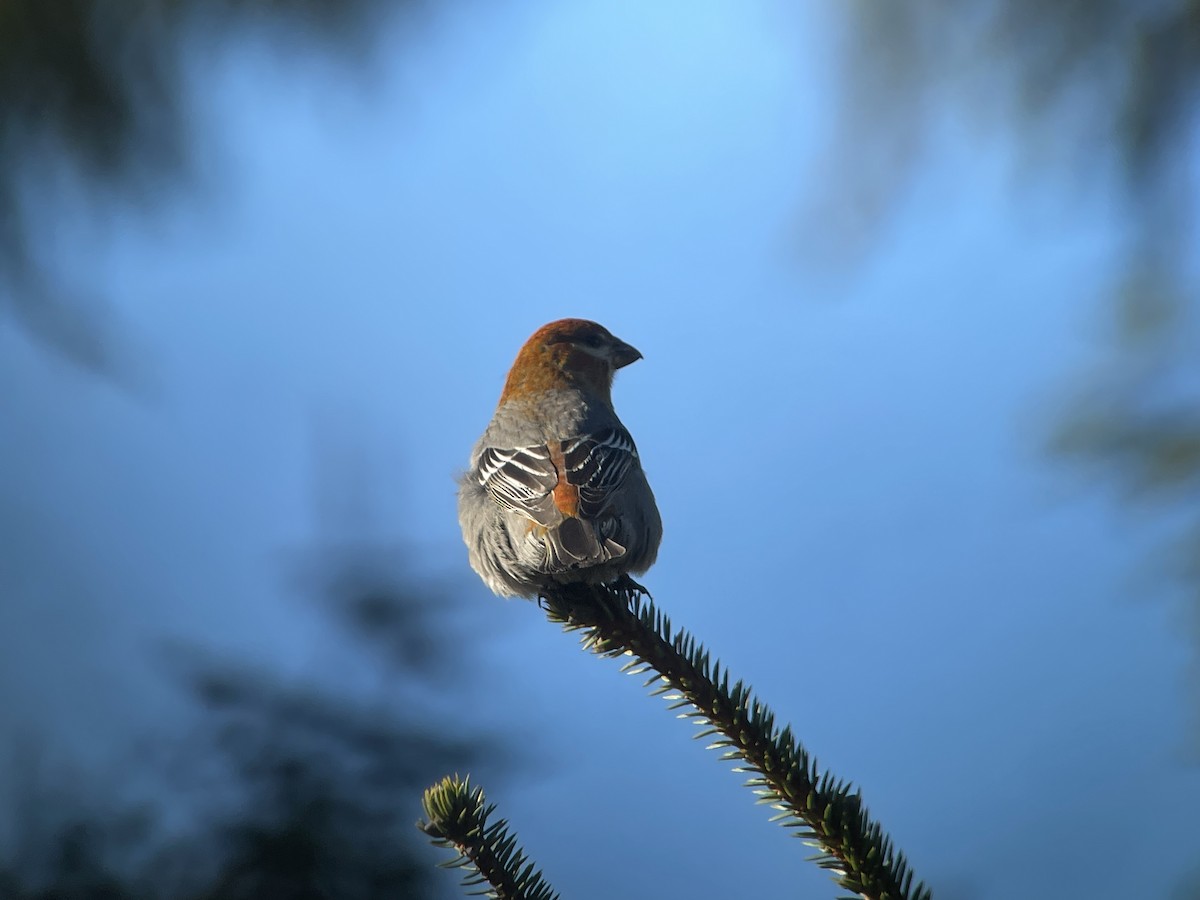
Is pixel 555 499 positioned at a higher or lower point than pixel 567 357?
lower

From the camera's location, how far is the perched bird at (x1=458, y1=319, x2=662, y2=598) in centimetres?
260

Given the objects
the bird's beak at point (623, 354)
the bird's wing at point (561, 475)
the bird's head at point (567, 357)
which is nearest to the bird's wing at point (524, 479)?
the bird's wing at point (561, 475)

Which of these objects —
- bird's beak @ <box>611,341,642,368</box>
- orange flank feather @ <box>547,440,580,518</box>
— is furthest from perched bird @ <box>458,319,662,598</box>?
bird's beak @ <box>611,341,642,368</box>

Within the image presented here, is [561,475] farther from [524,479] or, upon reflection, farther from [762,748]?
[762,748]

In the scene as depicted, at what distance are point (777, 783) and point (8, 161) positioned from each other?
256 centimetres

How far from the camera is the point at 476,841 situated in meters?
1.52

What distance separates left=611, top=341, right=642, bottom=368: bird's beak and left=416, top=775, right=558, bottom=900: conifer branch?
2.49m

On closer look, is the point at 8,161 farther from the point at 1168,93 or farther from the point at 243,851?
the point at 1168,93

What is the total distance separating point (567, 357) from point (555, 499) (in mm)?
1230

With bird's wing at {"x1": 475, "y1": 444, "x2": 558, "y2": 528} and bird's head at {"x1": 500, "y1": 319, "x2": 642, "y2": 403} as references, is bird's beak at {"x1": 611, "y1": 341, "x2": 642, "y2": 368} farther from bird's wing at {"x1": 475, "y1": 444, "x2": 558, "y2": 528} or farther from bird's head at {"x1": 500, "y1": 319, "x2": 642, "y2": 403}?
bird's wing at {"x1": 475, "y1": 444, "x2": 558, "y2": 528}

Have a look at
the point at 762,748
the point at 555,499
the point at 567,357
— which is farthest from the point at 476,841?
the point at 567,357

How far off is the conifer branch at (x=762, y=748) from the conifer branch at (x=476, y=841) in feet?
1.24

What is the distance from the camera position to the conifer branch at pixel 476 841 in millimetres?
1479

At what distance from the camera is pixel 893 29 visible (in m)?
2.92
